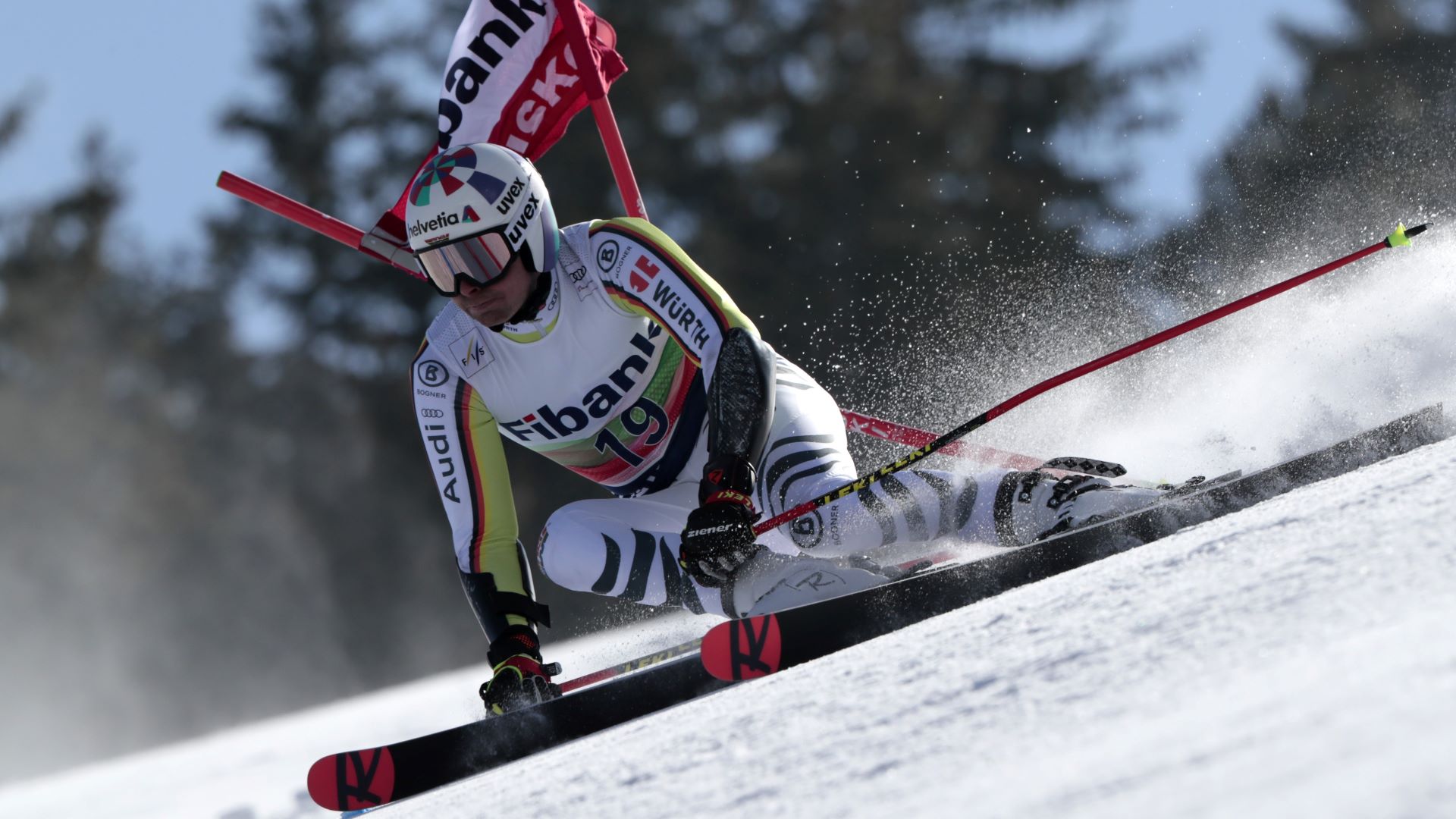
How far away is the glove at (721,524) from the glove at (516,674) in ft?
1.79

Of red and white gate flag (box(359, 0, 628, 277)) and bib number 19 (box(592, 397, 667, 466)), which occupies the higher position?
red and white gate flag (box(359, 0, 628, 277))

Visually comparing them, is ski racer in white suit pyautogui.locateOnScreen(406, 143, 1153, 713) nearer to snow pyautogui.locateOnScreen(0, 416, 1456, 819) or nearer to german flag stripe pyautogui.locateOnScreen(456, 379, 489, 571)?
german flag stripe pyautogui.locateOnScreen(456, 379, 489, 571)

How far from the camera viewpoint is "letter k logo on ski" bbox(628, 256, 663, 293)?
3.67 m

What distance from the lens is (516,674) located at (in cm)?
370

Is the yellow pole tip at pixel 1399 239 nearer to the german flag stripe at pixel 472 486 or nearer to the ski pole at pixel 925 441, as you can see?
the ski pole at pixel 925 441

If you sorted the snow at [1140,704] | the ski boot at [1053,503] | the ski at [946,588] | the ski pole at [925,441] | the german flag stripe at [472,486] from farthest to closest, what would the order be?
the ski pole at [925,441] → the german flag stripe at [472,486] → the ski boot at [1053,503] → the ski at [946,588] → the snow at [1140,704]

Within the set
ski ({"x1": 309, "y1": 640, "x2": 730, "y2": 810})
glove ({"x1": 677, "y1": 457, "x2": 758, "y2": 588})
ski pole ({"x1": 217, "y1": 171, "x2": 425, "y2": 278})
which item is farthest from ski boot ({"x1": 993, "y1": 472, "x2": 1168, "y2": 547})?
ski pole ({"x1": 217, "y1": 171, "x2": 425, "y2": 278})

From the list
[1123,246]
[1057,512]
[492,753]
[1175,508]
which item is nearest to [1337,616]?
[1175,508]

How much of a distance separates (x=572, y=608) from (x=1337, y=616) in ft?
54.3

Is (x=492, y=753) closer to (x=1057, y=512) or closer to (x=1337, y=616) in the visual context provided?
(x=1057, y=512)

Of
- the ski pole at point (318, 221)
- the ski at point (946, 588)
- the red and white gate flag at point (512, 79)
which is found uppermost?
the red and white gate flag at point (512, 79)

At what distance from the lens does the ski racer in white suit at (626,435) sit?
11.5 feet

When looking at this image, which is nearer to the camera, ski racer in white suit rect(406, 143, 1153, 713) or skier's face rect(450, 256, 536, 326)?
ski racer in white suit rect(406, 143, 1153, 713)

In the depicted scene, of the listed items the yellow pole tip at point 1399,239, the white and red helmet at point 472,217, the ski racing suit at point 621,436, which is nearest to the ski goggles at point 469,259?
the white and red helmet at point 472,217
